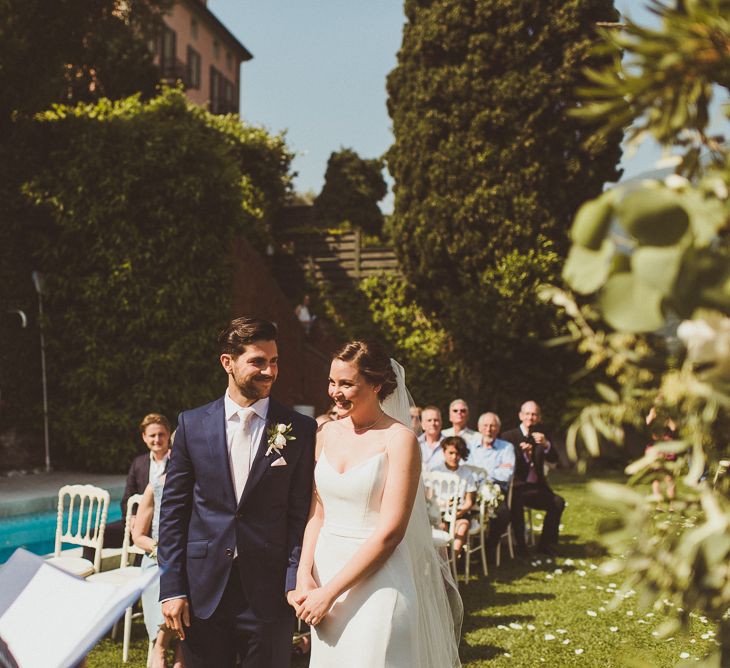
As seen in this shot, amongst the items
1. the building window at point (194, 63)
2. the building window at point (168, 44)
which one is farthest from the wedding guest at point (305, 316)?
the building window at point (194, 63)

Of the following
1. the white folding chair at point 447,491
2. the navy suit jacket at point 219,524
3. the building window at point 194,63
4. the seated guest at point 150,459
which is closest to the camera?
the navy suit jacket at point 219,524

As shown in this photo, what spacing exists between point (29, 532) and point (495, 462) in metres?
5.86

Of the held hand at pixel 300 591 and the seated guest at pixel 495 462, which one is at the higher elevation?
the held hand at pixel 300 591

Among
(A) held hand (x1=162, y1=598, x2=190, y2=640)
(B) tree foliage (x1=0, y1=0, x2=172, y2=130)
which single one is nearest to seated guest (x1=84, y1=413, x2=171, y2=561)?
(A) held hand (x1=162, y1=598, x2=190, y2=640)

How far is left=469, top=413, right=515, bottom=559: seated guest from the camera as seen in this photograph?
28.2ft

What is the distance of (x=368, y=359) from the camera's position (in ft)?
9.78

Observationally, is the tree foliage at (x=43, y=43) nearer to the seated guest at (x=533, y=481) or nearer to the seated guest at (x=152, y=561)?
the seated guest at (x=152, y=561)

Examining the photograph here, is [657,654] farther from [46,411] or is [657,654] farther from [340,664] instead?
[46,411]

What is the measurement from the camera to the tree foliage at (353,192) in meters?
27.1

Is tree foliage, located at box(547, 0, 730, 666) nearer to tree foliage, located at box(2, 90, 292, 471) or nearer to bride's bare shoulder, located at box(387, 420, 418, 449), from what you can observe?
bride's bare shoulder, located at box(387, 420, 418, 449)

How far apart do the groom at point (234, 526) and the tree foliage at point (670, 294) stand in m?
2.16

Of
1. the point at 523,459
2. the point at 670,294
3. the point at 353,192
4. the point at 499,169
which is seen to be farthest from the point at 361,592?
the point at 353,192

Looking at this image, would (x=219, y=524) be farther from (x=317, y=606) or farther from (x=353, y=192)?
(x=353, y=192)

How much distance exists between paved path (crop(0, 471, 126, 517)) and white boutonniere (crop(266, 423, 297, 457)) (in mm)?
7729
